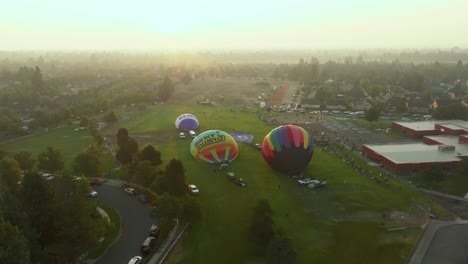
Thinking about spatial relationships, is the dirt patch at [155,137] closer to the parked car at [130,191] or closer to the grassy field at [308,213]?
the grassy field at [308,213]

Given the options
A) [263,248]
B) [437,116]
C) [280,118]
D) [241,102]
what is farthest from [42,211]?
[241,102]

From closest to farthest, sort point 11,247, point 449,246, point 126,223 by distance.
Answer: point 11,247, point 449,246, point 126,223

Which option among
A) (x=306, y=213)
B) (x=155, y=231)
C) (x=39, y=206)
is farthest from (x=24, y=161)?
(x=306, y=213)

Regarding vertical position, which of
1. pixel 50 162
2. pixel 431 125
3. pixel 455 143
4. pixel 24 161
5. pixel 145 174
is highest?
pixel 431 125

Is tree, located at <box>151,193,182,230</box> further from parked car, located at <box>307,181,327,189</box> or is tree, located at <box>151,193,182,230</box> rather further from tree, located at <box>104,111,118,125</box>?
tree, located at <box>104,111,118,125</box>

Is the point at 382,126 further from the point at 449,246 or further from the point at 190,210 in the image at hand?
the point at 190,210

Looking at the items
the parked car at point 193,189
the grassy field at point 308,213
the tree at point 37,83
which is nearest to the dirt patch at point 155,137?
the grassy field at point 308,213

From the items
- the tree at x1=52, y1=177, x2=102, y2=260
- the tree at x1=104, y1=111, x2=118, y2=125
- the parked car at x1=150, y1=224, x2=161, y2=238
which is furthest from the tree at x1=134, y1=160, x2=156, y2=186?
the tree at x1=104, y1=111, x2=118, y2=125
